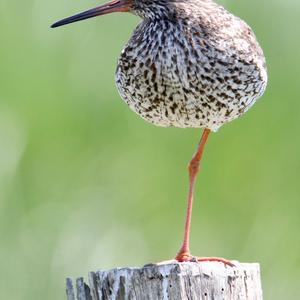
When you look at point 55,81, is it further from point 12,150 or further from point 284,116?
point 284,116

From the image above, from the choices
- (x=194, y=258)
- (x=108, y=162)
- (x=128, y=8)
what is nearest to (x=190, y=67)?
(x=128, y=8)

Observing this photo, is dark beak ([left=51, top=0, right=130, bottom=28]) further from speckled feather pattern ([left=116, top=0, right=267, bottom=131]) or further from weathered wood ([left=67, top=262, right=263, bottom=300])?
weathered wood ([left=67, top=262, right=263, bottom=300])

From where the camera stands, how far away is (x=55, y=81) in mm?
9320

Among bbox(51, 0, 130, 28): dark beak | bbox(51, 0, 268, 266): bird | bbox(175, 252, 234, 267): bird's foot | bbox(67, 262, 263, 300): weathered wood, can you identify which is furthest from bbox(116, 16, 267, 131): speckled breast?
bbox(67, 262, 263, 300): weathered wood

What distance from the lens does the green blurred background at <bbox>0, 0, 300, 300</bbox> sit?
9188 millimetres

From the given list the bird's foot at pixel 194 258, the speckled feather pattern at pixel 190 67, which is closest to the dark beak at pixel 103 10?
the speckled feather pattern at pixel 190 67

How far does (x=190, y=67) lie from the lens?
6.75 m

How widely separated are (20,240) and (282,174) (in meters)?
2.81

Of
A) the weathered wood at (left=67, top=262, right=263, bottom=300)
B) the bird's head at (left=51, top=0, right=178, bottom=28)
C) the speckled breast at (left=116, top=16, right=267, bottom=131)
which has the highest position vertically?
the bird's head at (left=51, top=0, right=178, bottom=28)

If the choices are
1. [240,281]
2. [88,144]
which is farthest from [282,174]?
[240,281]

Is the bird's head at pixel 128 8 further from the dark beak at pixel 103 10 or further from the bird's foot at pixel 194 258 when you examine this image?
the bird's foot at pixel 194 258

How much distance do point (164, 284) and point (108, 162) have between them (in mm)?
4196

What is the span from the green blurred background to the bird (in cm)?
215

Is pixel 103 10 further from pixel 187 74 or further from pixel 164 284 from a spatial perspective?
pixel 164 284
